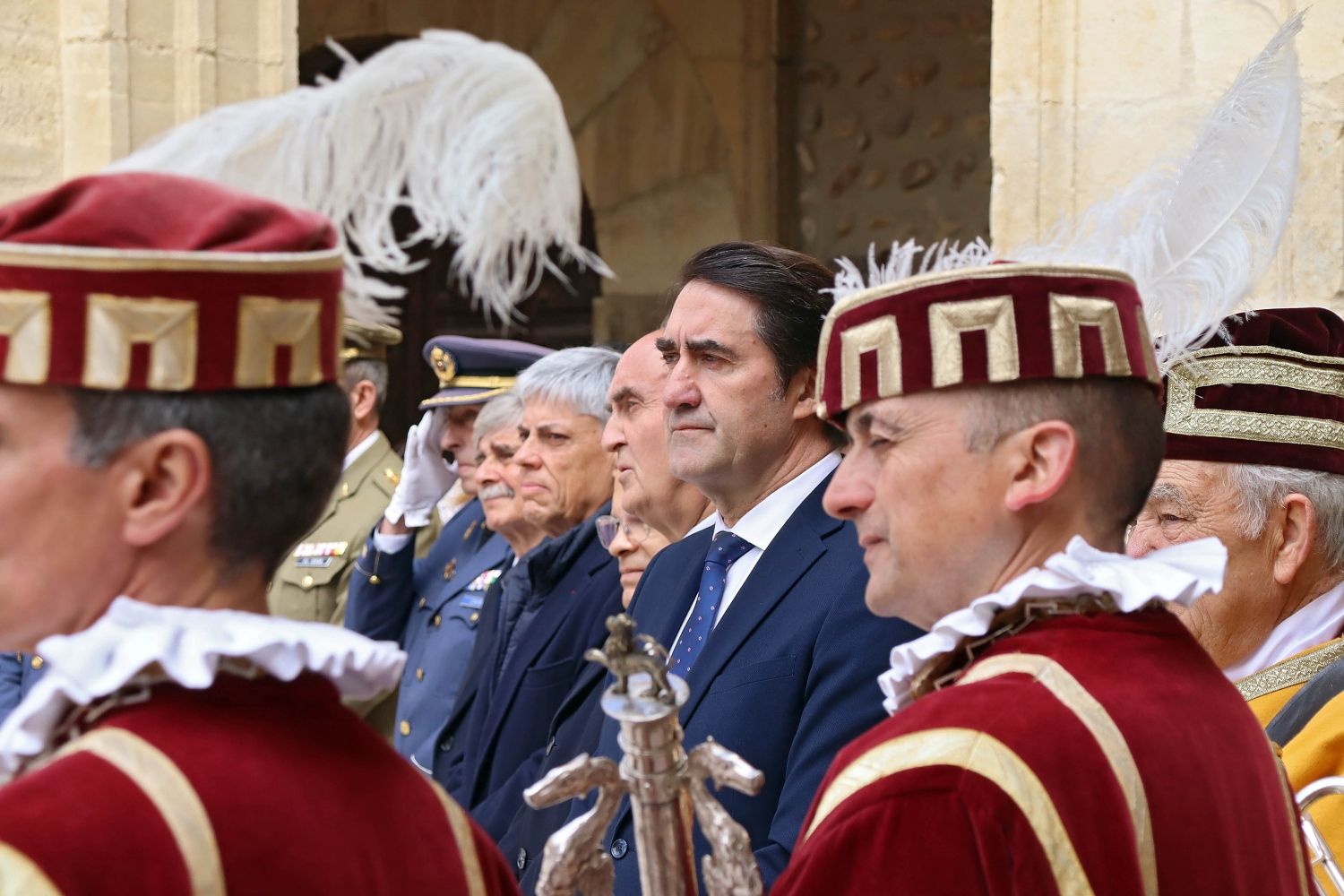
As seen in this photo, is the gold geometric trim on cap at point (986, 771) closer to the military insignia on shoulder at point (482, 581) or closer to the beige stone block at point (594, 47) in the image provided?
the military insignia on shoulder at point (482, 581)

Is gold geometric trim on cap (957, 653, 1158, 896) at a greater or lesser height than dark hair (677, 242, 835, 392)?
lesser

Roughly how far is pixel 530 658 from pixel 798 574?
4.04 ft

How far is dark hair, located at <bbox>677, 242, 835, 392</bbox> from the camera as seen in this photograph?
126 inches

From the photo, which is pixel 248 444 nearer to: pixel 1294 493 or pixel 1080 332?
pixel 1080 332

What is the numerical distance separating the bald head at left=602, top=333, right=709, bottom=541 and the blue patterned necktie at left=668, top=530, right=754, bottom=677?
494 mm

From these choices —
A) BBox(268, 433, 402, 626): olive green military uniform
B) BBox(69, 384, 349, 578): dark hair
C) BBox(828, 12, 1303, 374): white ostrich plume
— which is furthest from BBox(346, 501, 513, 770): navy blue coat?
BBox(69, 384, 349, 578): dark hair

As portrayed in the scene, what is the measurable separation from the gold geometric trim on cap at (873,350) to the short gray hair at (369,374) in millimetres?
3745

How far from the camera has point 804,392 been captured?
10.5 ft

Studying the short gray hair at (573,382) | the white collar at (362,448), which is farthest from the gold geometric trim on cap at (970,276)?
the white collar at (362,448)

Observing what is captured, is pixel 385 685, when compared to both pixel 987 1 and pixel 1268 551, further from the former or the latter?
pixel 987 1

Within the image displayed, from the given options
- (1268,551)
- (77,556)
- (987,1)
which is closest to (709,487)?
(1268,551)

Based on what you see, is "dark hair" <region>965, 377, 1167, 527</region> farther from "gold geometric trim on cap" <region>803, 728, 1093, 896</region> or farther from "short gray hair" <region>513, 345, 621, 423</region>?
"short gray hair" <region>513, 345, 621, 423</region>

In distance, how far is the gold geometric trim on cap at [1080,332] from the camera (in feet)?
6.52

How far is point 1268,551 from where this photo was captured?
314 cm
